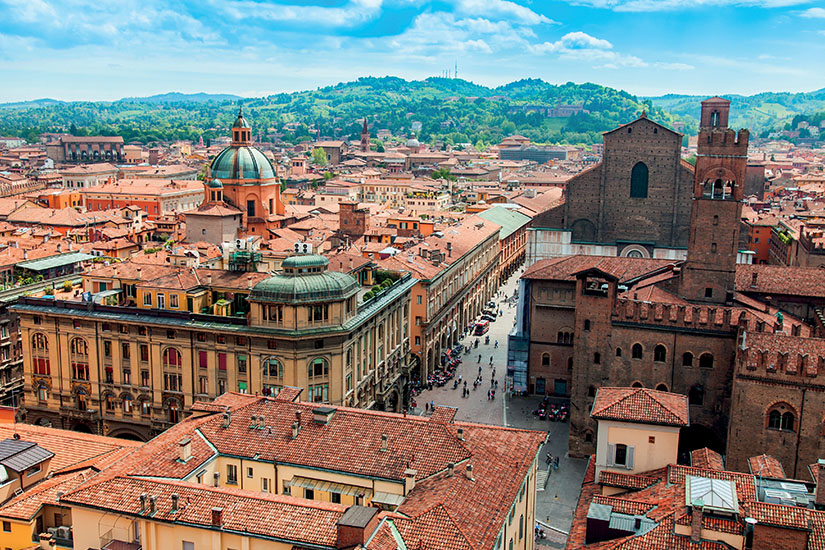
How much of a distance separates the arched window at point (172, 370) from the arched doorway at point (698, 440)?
30.8 meters

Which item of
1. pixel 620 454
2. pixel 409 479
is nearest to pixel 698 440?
pixel 620 454

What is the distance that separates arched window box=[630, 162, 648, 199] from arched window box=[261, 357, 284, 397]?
43.0m

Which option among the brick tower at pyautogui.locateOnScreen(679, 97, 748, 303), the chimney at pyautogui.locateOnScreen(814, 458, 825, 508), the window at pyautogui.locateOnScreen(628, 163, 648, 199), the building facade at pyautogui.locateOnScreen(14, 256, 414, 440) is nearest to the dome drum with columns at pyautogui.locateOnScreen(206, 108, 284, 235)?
the building facade at pyautogui.locateOnScreen(14, 256, 414, 440)

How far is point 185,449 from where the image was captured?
31.4m

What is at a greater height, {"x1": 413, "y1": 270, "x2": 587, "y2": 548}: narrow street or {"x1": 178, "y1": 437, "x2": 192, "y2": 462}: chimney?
{"x1": 178, "y1": 437, "x2": 192, "y2": 462}: chimney

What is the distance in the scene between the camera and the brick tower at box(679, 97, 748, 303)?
170ft

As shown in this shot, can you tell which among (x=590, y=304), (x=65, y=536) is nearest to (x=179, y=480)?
(x=65, y=536)

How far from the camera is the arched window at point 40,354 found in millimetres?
53594

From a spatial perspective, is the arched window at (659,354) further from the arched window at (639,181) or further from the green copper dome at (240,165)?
the green copper dome at (240,165)

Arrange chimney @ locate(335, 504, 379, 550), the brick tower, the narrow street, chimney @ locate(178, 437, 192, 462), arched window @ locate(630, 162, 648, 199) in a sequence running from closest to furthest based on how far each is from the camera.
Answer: chimney @ locate(335, 504, 379, 550) < chimney @ locate(178, 437, 192, 462) < the narrow street < the brick tower < arched window @ locate(630, 162, 648, 199)

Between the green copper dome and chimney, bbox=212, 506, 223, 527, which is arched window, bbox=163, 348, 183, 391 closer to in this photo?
chimney, bbox=212, 506, 223, 527

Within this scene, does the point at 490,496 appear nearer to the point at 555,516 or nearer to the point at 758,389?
the point at 555,516

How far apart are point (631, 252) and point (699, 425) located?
31446mm

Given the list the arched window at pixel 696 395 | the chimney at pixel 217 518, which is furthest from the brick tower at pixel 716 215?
the chimney at pixel 217 518
